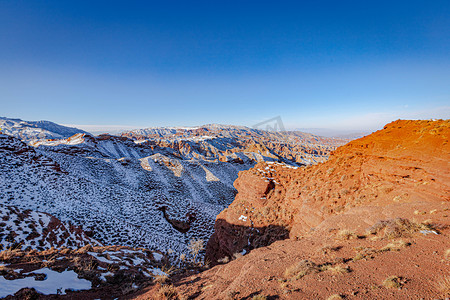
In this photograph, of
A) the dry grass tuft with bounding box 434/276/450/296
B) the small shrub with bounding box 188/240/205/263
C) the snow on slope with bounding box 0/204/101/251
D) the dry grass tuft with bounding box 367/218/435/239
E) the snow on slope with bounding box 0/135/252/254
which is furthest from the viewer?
the small shrub with bounding box 188/240/205/263

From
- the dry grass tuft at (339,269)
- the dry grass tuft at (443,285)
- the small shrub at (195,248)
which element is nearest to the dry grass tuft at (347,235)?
the dry grass tuft at (339,269)

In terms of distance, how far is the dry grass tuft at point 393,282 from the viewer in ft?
10.7

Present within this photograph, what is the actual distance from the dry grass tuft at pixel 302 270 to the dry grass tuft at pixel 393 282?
1.36 m

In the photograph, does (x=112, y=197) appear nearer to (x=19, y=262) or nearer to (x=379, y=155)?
(x=19, y=262)

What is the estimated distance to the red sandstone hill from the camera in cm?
375

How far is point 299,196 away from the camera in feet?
38.0

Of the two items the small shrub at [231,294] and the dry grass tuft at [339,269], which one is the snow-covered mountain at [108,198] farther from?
the dry grass tuft at [339,269]

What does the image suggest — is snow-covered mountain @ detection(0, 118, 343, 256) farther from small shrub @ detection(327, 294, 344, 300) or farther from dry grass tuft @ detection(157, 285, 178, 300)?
small shrub @ detection(327, 294, 344, 300)

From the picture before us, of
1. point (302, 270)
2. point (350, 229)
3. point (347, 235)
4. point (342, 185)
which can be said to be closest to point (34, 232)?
point (302, 270)

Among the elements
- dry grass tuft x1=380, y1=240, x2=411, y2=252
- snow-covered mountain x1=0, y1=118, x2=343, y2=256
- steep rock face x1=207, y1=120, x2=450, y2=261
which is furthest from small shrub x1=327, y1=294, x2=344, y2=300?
snow-covered mountain x1=0, y1=118, x2=343, y2=256

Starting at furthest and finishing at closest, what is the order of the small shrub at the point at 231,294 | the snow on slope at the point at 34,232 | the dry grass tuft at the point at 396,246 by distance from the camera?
the snow on slope at the point at 34,232 → the dry grass tuft at the point at 396,246 → the small shrub at the point at 231,294

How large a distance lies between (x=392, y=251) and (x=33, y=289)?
996cm

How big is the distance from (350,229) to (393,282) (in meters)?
3.79

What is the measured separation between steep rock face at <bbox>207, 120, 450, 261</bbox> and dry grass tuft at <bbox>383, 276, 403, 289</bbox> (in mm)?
5663
